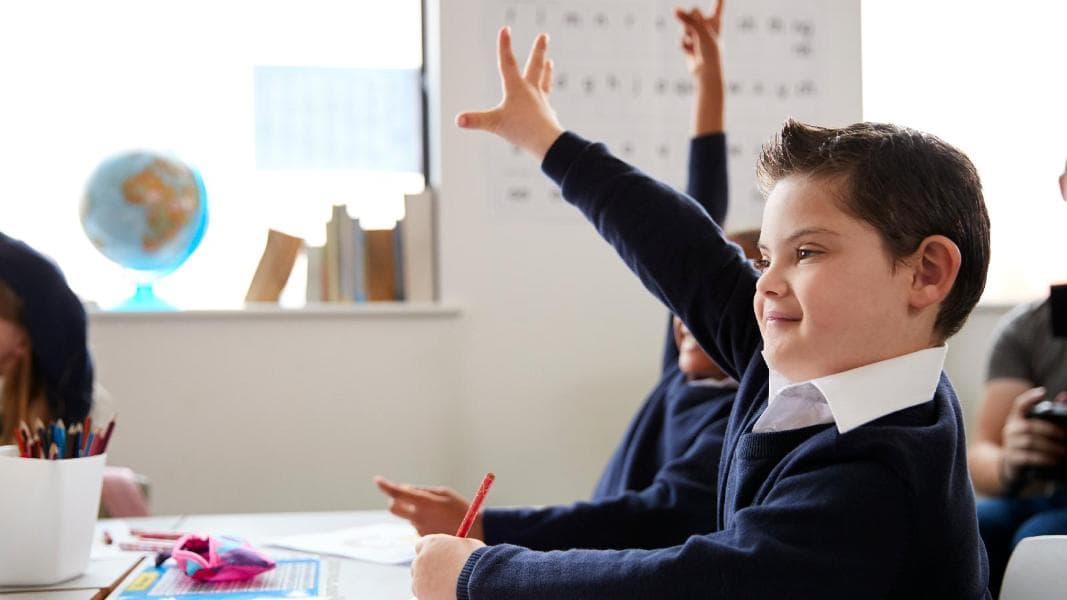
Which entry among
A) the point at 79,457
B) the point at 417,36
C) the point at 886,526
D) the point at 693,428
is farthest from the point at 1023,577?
the point at 417,36

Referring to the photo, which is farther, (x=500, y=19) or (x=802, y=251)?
(x=500, y=19)

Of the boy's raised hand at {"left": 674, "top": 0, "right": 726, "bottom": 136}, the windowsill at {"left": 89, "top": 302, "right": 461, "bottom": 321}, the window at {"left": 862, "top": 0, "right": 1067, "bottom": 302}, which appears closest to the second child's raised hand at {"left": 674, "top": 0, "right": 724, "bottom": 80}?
the boy's raised hand at {"left": 674, "top": 0, "right": 726, "bottom": 136}

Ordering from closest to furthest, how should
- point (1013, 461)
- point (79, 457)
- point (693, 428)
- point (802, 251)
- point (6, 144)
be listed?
point (802, 251)
point (79, 457)
point (693, 428)
point (1013, 461)
point (6, 144)

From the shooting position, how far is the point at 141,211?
2.45 meters

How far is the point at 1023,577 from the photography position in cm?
94

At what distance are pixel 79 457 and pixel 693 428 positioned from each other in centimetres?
80

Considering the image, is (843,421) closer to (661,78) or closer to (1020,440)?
(1020,440)

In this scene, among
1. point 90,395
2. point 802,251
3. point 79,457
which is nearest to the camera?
point 802,251

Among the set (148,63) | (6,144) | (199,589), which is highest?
(148,63)

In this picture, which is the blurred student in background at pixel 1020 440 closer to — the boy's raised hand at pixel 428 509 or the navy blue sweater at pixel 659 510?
the navy blue sweater at pixel 659 510

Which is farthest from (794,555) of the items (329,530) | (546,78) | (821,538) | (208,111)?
(208,111)

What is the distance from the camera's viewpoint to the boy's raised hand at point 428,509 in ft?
4.19

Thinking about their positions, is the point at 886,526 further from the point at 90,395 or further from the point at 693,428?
the point at 90,395

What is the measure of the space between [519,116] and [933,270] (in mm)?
530
